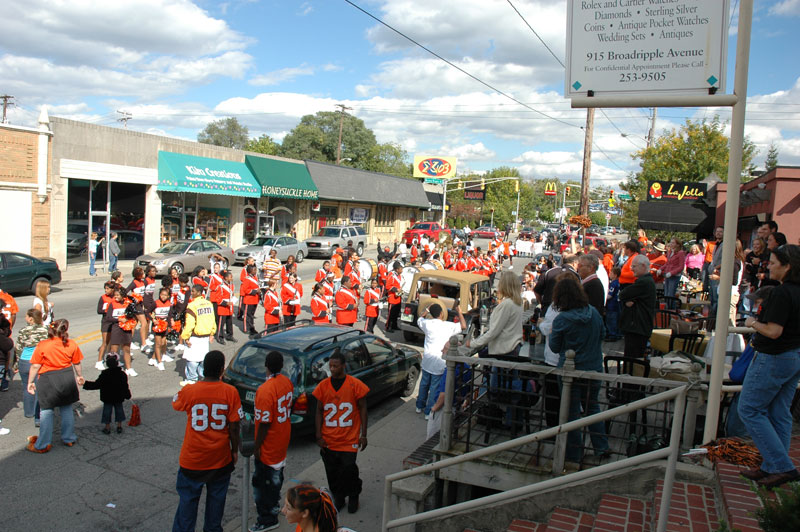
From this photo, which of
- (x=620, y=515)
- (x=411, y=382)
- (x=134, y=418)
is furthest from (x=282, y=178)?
(x=620, y=515)

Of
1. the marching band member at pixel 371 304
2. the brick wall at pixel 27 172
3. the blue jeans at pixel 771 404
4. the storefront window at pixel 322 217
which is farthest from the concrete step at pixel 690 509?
the storefront window at pixel 322 217

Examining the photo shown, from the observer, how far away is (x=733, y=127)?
4484mm

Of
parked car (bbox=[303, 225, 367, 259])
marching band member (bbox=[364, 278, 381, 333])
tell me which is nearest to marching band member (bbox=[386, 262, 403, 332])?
marching band member (bbox=[364, 278, 381, 333])

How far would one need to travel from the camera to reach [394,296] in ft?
46.4

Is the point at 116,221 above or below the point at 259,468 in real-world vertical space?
above

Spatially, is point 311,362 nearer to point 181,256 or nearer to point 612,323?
point 612,323

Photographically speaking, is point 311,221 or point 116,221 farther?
point 311,221

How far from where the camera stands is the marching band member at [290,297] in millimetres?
12430

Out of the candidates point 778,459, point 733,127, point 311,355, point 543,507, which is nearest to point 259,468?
point 311,355

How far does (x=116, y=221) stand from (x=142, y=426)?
2008 cm

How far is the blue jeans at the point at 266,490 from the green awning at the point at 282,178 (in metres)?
27.4

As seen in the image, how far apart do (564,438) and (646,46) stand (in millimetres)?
3178

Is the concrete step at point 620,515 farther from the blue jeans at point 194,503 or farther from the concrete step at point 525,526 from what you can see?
the blue jeans at point 194,503

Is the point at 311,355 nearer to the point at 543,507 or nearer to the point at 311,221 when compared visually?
the point at 543,507
